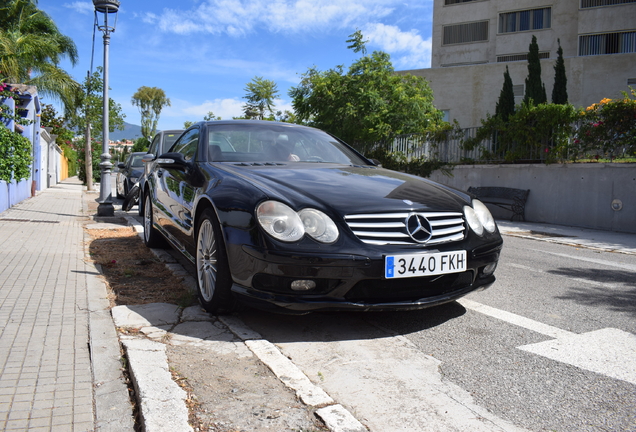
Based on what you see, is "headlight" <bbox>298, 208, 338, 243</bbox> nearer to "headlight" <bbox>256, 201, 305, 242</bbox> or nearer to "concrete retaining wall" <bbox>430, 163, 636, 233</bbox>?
"headlight" <bbox>256, 201, 305, 242</bbox>

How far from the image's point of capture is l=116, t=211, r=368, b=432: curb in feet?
7.25

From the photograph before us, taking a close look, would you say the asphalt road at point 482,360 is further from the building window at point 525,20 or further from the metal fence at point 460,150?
the building window at point 525,20

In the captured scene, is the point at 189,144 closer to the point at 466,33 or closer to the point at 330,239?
the point at 330,239

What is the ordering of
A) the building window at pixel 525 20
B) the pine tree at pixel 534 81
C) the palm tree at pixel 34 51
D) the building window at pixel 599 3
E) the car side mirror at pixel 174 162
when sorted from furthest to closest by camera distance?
the building window at pixel 525 20
the building window at pixel 599 3
the pine tree at pixel 534 81
the palm tree at pixel 34 51
the car side mirror at pixel 174 162

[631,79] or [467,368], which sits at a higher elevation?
[631,79]

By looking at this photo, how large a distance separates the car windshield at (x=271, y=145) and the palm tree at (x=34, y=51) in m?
19.4

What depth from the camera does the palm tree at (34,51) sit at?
23325 mm

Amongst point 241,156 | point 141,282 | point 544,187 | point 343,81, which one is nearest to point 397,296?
point 241,156

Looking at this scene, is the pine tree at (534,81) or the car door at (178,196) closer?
the car door at (178,196)

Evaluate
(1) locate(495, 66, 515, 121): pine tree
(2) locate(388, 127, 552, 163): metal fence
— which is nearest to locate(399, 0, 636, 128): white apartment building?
(1) locate(495, 66, 515, 121): pine tree

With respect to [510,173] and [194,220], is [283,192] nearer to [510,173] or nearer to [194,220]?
[194,220]

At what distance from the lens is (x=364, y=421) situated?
2.26m

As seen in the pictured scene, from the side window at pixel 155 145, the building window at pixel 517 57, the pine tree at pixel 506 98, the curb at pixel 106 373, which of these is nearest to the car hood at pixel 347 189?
the curb at pixel 106 373

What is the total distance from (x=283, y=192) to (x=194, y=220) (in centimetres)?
104
